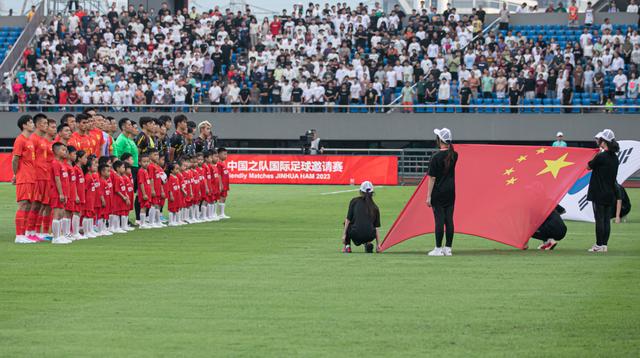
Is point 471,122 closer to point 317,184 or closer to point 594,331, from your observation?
point 317,184

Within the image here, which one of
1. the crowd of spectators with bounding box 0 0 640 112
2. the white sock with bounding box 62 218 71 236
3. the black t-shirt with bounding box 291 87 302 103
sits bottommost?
the white sock with bounding box 62 218 71 236

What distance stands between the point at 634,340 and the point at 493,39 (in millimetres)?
38169

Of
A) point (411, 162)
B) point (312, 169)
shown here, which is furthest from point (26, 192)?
point (411, 162)

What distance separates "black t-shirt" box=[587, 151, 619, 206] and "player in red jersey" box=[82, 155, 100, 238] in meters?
7.93

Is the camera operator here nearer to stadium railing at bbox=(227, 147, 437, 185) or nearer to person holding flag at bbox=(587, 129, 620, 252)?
stadium railing at bbox=(227, 147, 437, 185)

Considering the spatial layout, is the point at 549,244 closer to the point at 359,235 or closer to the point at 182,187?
the point at 359,235

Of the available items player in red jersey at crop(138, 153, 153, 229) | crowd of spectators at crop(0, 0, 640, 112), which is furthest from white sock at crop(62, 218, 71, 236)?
crowd of spectators at crop(0, 0, 640, 112)

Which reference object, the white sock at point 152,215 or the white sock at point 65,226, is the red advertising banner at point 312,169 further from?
the white sock at point 65,226

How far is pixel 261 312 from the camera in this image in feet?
33.2

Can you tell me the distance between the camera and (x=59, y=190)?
57.9 feet

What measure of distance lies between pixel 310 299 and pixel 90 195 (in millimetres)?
8694

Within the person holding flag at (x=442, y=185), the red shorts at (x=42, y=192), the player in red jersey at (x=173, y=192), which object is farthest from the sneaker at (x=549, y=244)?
the player in red jersey at (x=173, y=192)

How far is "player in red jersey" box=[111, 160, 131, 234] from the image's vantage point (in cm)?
1997

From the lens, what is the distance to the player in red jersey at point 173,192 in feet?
72.5
